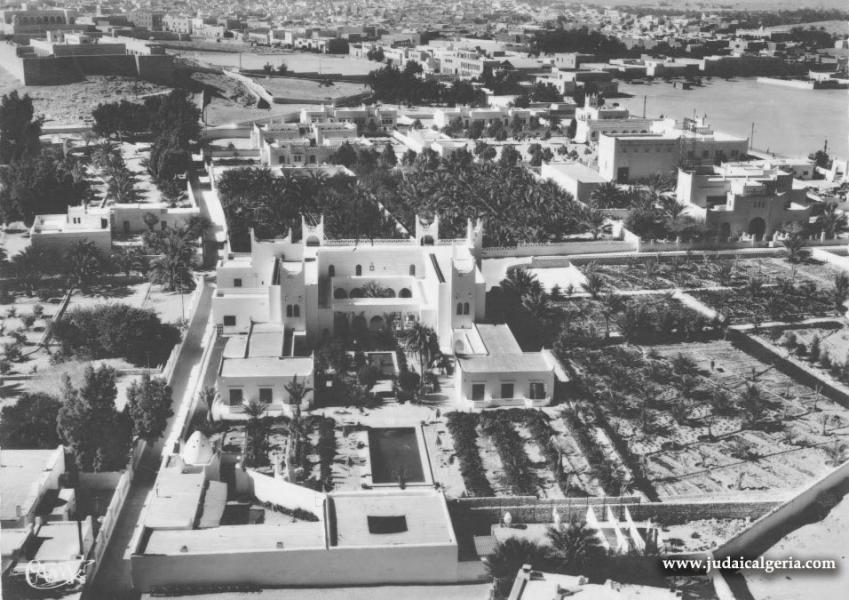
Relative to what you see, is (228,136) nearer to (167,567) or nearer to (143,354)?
(143,354)

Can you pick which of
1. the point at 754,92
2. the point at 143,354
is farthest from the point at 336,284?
the point at 754,92

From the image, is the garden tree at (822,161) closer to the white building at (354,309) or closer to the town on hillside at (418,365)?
the town on hillside at (418,365)

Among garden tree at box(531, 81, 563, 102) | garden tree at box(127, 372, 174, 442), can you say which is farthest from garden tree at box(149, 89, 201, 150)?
garden tree at box(127, 372, 174, 442)

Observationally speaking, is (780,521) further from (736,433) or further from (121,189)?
(121,189)

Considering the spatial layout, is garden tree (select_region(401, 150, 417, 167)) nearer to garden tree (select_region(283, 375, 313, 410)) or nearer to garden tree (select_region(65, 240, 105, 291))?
garden tree (select_region(65, 240, 105, 291))

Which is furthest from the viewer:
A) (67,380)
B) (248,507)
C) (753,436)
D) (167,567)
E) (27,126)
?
(27,126)
